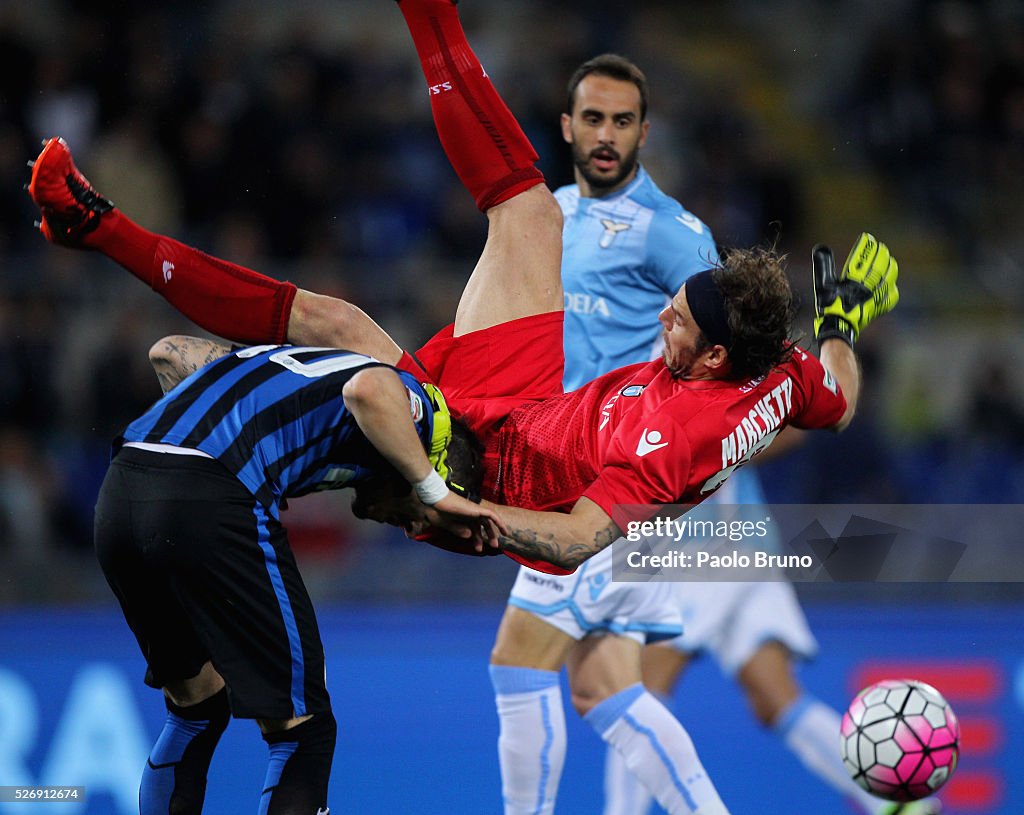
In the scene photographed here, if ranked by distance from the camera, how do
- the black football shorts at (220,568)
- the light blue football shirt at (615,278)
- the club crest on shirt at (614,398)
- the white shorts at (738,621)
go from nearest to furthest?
the black football shorts at (220,568), the club crest on shirt at (614,398), the light blue football shirt at (615,278), the white shorts at (738,621)

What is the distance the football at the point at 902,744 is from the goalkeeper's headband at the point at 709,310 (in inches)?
46.2

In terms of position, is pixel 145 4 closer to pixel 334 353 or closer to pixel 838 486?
pixel 838 486

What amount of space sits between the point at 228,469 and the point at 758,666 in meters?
2.62

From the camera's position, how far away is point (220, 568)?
347cm

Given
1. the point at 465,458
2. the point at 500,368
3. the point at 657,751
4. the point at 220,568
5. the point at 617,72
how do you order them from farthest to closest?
the point at 617,72 < the point at 657,751 < the point at 500,368 < the point at 465,458 < the point at 220,568

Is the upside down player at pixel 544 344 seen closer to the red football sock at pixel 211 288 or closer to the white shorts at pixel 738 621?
the red football sock at pixel 211 288

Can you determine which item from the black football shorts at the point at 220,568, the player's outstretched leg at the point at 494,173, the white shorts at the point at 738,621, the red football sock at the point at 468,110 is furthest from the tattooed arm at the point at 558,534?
the white shorts at the point at 738,621

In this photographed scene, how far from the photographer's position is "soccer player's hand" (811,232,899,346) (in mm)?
4617

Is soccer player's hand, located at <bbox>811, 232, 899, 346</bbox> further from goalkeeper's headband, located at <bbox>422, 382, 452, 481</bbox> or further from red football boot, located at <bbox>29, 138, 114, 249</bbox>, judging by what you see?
red football boot, located at <bbox>29, 138, 114, 249</bbox>

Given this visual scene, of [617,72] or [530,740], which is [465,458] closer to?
[530,740]

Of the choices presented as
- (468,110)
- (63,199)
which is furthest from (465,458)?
(63,199)

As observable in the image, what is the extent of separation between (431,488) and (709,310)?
946 millimetres

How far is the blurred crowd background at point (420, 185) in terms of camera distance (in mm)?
6988

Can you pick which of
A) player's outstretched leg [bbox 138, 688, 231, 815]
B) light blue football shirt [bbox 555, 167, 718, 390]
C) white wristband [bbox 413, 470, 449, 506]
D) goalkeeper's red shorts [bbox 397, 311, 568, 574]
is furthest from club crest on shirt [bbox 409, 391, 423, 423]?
light blue football shirt [bbox 555, 167, 718, 390]
